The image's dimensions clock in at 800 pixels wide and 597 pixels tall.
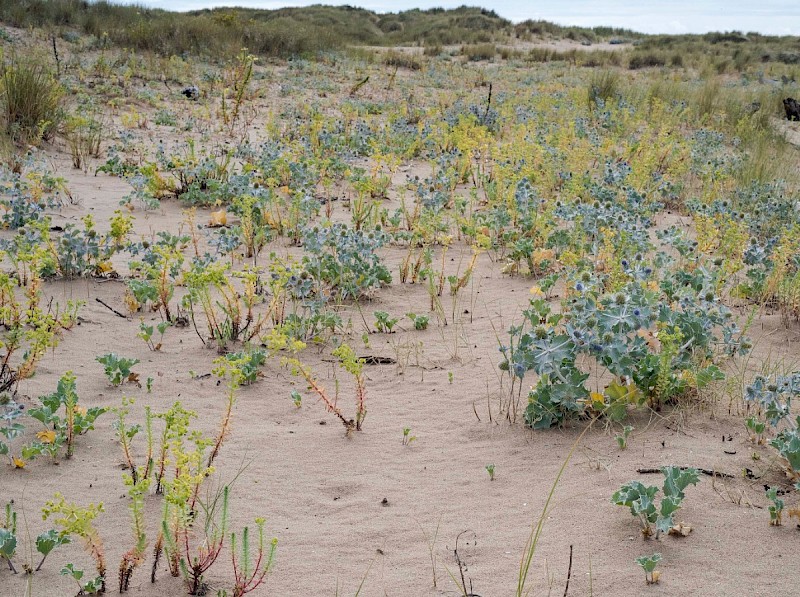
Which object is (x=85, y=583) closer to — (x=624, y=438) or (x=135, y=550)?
(x=135, y=550)

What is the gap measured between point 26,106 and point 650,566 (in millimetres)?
8509

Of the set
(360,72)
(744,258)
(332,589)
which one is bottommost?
(332,589)

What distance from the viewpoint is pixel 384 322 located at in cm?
473

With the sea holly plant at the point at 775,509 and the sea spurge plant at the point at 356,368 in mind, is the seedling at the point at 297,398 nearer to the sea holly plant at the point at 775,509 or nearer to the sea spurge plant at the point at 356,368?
the sea spurge plant at the point at 356,368

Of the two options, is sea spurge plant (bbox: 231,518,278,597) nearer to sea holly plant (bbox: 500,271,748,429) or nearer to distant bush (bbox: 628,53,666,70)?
sea holly plant (bbox: 500,271,748,429)

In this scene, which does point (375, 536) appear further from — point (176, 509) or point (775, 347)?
point (775, 347)

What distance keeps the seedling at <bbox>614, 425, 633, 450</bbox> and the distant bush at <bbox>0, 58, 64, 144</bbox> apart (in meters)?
7.08

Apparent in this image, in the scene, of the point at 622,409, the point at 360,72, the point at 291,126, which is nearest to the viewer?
the point at 622,409

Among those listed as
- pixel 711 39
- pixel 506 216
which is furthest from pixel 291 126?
pixel 711 39

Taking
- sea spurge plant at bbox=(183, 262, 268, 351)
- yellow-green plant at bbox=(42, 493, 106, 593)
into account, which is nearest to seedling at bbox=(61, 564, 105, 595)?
yellow-green plant at bbox=(42, 493, 106, 593)

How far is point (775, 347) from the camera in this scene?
435cm

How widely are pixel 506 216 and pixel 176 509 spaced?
4.39 metres

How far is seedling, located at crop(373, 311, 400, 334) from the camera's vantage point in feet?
15.4

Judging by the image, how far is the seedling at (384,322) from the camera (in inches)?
185
